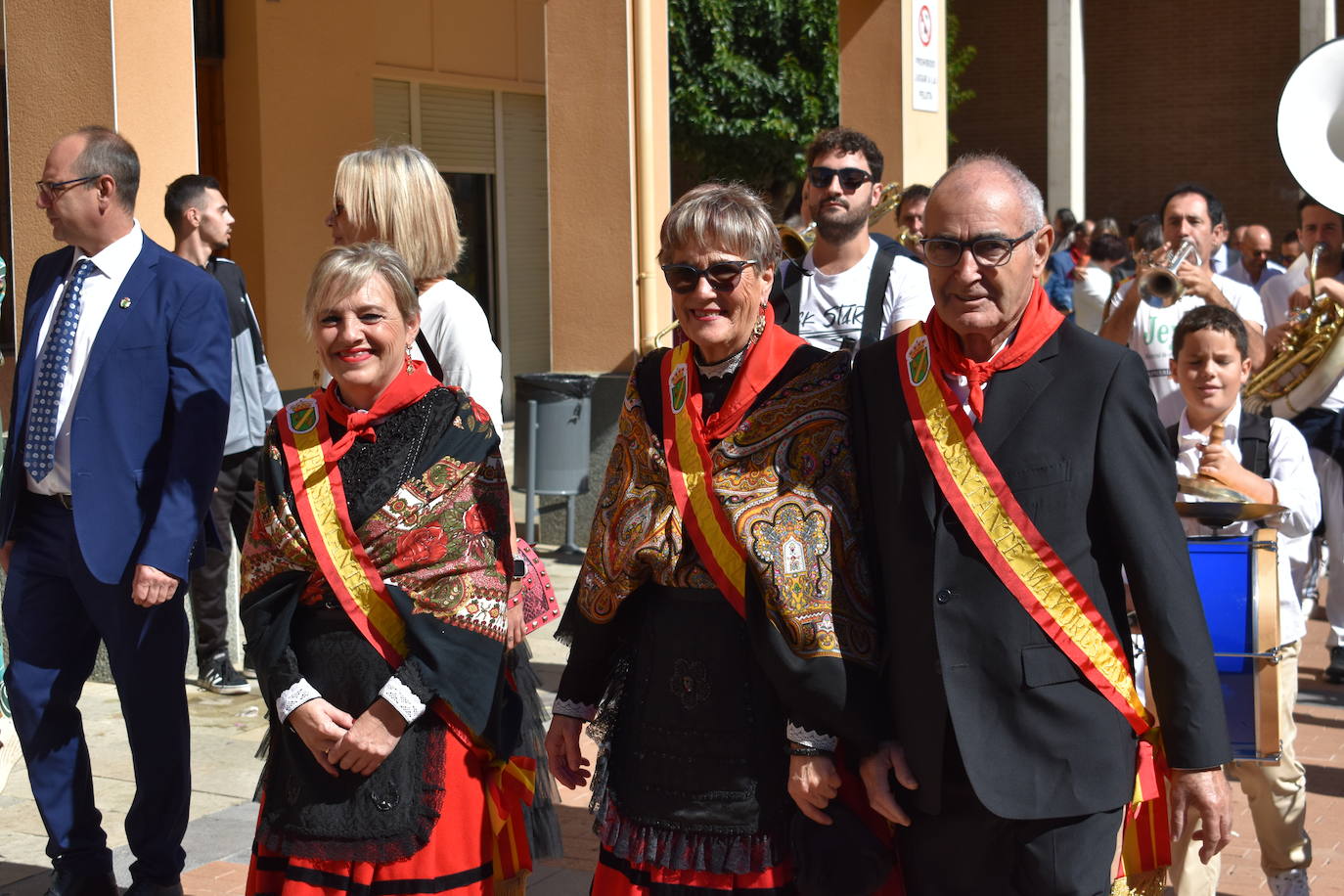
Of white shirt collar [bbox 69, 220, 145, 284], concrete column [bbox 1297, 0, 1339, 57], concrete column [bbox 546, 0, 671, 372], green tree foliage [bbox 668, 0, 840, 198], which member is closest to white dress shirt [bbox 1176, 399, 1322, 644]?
white shirt collar [bbox 69, 220, 145, 284]

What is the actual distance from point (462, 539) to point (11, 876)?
2429 millimetres

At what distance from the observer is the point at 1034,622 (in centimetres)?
296

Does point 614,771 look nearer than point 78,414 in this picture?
Yes

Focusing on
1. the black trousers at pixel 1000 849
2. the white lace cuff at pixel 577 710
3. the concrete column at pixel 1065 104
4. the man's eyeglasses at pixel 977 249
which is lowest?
the black trousers at pixel 1000 849

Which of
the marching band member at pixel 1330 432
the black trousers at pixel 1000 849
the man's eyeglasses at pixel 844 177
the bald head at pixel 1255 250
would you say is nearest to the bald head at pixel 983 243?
the black trousers at pixel 1000 849

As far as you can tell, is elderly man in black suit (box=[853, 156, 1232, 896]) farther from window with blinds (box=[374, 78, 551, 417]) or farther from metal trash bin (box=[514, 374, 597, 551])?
window with blinds (box=[374, 78, 551, 417])

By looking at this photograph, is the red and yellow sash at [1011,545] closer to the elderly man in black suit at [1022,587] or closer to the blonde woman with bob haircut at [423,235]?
the elderly man in black suit at [1022,587]

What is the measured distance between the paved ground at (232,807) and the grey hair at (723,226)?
2.49m

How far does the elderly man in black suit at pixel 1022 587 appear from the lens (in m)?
2.94

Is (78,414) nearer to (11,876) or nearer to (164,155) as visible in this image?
(11,876)

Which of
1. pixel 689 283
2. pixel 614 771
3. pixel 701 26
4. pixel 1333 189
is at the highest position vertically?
pixel 701 26

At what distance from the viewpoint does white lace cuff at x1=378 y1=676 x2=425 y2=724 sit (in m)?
3.46

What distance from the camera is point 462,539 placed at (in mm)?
3586

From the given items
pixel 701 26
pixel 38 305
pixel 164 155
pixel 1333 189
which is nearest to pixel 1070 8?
pixel 701 26
